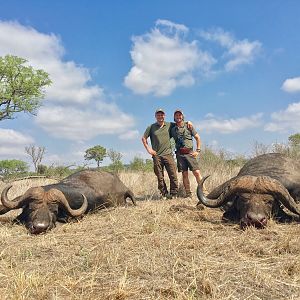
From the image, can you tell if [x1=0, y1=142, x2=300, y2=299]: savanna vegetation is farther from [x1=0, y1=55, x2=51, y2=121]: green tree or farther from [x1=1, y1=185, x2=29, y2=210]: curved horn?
[x1=0, y1=55, x2=51, y2=121]: green tree

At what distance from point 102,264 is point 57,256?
804mm

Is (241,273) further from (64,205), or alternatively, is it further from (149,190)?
(149,190)

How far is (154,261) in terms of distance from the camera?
3.61 m

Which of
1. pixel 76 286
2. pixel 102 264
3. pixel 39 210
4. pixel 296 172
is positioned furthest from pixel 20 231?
pixel 296 172

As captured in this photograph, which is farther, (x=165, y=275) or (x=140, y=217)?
(x=140, y=217)

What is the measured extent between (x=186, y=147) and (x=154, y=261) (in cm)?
614

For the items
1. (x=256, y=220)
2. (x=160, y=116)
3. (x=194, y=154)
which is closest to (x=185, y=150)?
(x=194, y=154)

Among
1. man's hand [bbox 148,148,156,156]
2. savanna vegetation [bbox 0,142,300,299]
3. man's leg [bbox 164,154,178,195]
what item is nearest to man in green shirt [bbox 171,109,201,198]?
man's leg [bbox 164,154,178,195]

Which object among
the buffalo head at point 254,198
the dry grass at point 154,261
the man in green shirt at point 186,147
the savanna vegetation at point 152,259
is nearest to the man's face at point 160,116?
the man in green shirt at point 186,147

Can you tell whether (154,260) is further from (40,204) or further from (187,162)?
(187,162)

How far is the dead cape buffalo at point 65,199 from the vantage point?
6252mm

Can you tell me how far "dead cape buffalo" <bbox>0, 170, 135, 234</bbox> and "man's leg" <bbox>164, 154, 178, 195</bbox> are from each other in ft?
Answer: 4.15

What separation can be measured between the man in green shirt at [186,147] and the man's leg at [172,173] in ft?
0.68

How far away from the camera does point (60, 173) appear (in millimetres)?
14164
